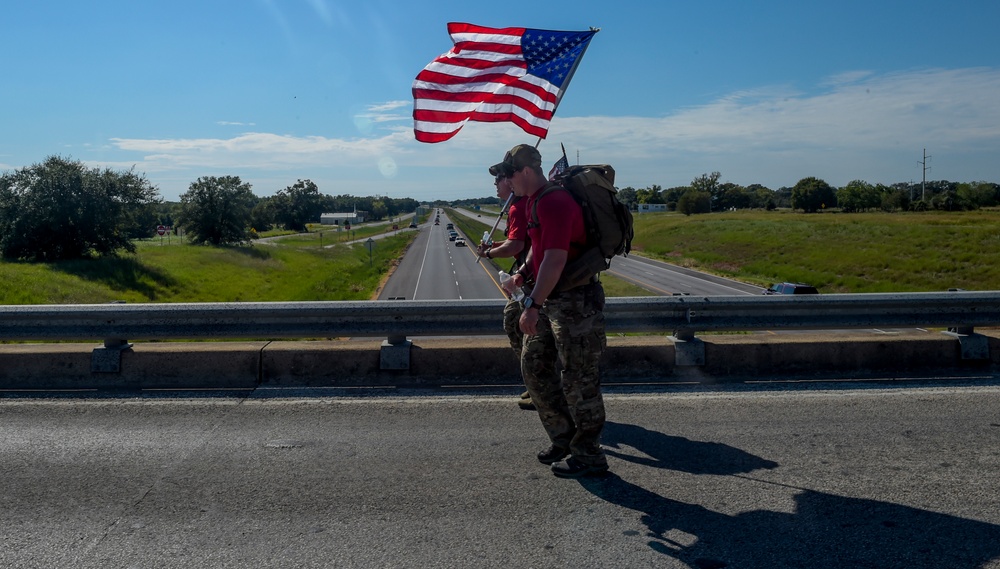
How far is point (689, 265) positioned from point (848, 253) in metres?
10.7

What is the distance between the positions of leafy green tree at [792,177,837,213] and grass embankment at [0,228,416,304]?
83.8 meters

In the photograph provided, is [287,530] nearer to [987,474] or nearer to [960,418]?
[987,474]

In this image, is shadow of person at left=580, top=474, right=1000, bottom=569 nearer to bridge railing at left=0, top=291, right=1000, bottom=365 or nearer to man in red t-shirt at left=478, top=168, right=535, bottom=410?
man in red t-shirt at left=478, top=168, right=535, bottom=410

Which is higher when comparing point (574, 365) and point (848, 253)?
point (574, 365)

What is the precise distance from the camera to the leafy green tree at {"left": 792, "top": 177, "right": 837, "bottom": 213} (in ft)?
404

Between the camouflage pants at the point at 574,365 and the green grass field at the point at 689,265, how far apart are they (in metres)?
21.1

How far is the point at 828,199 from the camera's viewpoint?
125 metres

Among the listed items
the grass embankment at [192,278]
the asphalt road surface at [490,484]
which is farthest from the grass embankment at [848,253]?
the asphalt road surface at [490,484]

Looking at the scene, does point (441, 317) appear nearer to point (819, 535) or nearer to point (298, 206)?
point (819, 535)

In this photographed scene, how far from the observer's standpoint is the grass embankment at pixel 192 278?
3397 centimetres

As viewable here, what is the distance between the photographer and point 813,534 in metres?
3.79

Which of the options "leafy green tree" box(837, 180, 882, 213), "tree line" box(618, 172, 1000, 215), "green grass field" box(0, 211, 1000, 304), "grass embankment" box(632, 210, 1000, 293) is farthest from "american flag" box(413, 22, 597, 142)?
"leafy green tree" box(837, 180, 882, 213)

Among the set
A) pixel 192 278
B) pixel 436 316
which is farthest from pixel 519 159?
pixel 192 278

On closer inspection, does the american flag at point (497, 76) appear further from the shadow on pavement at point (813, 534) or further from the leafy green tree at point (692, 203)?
the leafy green tree at point (692, 203)
